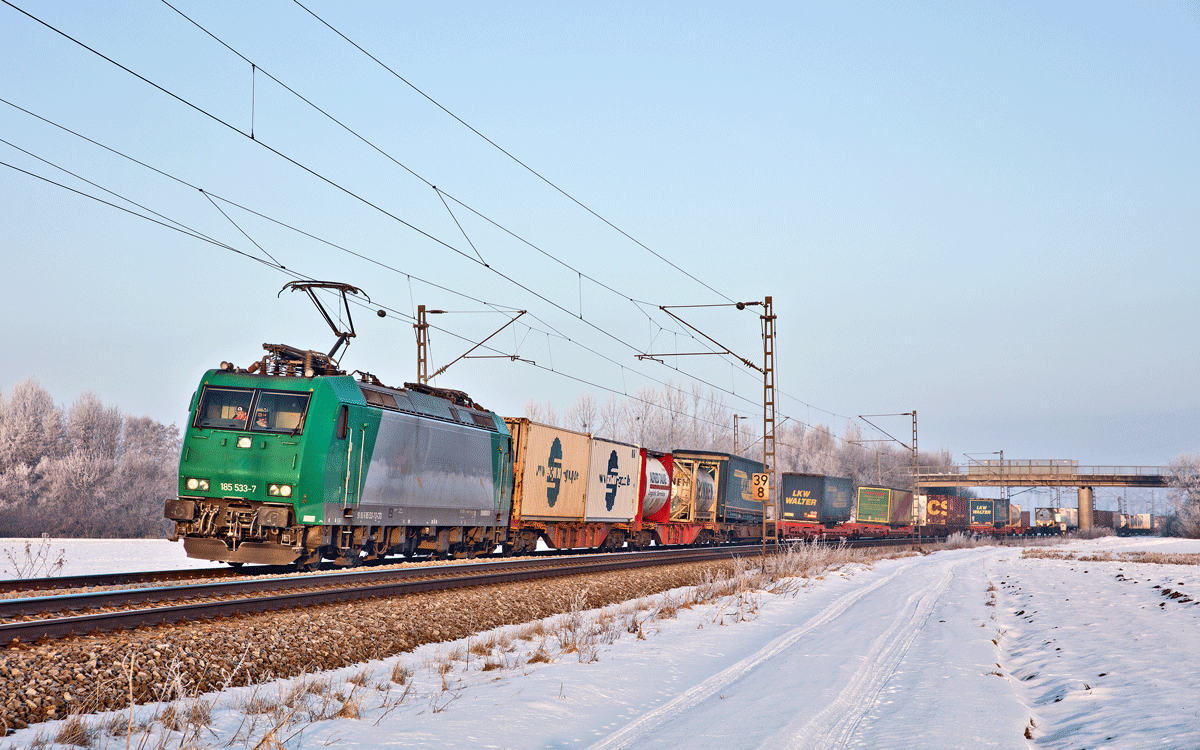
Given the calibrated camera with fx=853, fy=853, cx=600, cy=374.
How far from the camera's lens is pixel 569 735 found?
24.3ft

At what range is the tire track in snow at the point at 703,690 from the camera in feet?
24.0

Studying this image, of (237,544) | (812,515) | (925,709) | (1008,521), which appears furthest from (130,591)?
(1008,521)

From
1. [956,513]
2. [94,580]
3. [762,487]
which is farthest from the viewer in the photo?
[956,513]

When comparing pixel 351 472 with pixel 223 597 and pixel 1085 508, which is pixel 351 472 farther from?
pixel 1085 508

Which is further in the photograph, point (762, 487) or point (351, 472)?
point (762, 487)

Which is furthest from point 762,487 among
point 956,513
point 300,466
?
point 956,513

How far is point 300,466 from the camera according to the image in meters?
15.5

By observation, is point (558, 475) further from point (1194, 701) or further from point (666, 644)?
point (1194, 701)

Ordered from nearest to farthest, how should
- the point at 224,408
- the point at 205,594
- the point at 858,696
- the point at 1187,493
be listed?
the point at 858,696, the point at 205,594, the point at 224,408, the point at 1187,493

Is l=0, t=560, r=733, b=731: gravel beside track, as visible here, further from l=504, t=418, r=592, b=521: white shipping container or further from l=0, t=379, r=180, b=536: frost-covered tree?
l=0, t=379, r=180, b=536: frost-covered tree

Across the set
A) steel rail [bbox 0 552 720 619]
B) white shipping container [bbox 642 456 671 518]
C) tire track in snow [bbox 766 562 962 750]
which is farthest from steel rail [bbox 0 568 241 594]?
white shipping container [bbox 642 456 671 518]

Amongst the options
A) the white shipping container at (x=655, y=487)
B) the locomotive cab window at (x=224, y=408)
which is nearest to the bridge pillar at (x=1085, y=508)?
the white shipping container at (x=655, y=487)

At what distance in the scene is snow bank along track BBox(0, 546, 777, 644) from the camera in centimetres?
950

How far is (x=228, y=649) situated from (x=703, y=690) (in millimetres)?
5231
